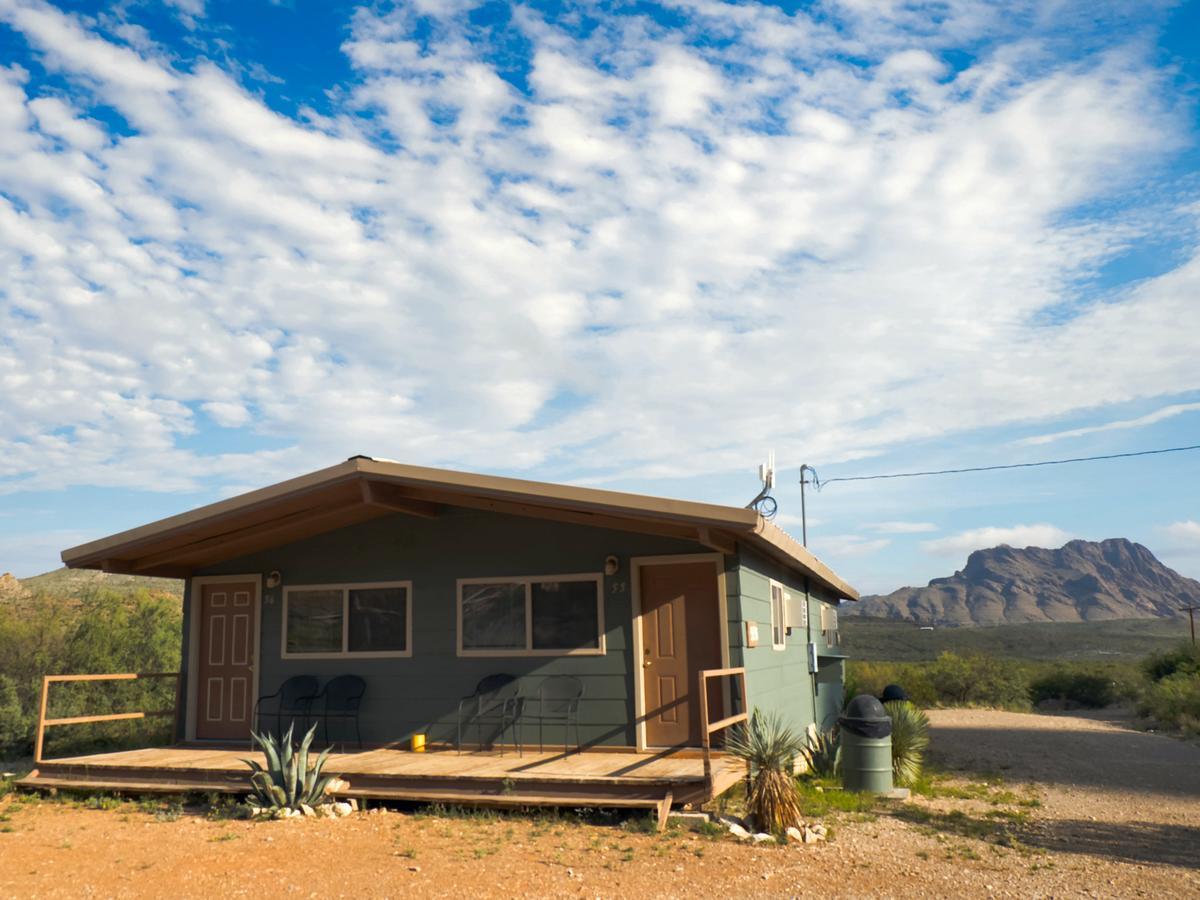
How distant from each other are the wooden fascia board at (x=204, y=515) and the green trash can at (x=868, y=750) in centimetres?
526

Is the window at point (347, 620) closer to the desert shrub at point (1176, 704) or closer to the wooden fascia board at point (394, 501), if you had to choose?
the wooden fascia board at point (394, 501)

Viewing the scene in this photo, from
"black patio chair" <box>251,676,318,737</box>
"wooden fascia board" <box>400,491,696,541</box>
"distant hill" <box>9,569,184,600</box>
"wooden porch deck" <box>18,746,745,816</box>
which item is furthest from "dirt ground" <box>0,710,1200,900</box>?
"distant hill" <box>9,569,184,600</box>

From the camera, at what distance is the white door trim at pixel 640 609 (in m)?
9.05

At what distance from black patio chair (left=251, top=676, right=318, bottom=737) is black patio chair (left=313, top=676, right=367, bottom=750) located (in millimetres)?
131

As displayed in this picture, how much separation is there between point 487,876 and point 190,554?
6.44 m

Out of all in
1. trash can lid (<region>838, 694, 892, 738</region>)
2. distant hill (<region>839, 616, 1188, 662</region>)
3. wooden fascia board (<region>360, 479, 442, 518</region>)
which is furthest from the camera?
distant hill (<region>839, 616, 1188, 662</region>)

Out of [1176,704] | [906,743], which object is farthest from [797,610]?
[1176,704]

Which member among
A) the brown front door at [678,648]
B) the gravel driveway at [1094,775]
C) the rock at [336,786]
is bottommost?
the gravel driveway at [1094,775]

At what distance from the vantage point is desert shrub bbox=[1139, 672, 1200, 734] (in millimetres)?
16656

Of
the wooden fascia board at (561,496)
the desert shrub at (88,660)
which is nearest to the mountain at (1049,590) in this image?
the desert shrub at (88,660)

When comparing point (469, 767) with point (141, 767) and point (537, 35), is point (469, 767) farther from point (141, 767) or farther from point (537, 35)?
point (537, 35)

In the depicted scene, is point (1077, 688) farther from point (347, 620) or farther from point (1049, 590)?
point (1049, 590)

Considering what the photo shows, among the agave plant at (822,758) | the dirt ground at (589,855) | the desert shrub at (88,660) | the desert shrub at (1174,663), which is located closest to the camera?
the dirt ground at (589,855)

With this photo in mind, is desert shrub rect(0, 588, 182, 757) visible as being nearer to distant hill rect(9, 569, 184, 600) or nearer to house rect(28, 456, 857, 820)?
house rect(28, 456, 857, 820)
